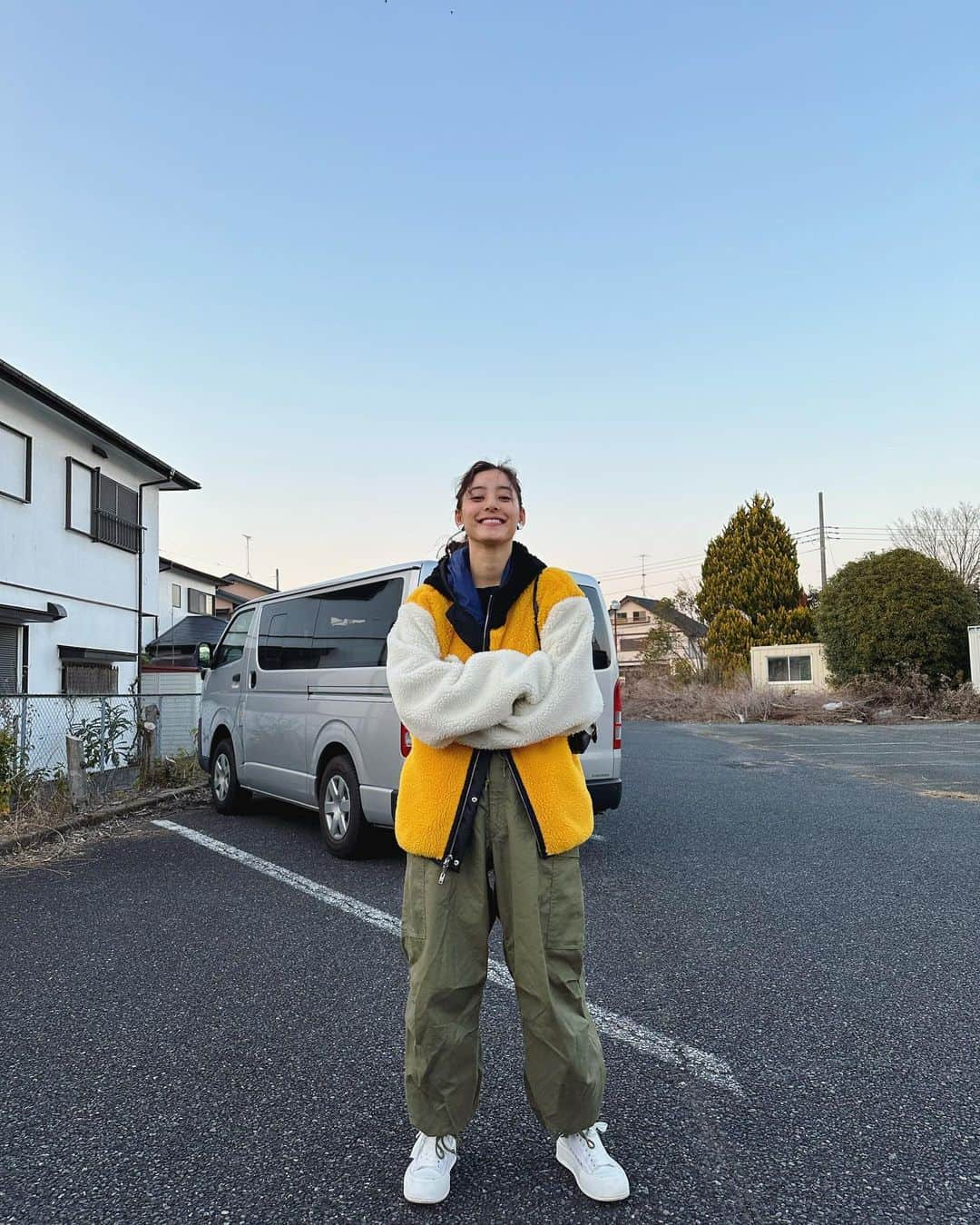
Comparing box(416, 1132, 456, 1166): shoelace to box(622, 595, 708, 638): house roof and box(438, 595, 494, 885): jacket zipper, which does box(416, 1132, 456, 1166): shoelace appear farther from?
box(622, 595, 708, 638): house roof

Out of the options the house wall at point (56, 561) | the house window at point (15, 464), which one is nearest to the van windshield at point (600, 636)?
the house wall at point (56, 561)

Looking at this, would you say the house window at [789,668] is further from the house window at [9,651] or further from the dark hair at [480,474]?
the dark hair at [480,474]

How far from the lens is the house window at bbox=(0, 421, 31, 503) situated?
11.1m

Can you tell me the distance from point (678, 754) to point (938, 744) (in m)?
4.62

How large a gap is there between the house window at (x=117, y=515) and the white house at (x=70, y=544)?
0.7 inches

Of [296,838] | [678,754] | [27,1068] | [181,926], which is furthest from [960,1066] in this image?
[678,754]

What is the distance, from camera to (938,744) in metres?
14.0

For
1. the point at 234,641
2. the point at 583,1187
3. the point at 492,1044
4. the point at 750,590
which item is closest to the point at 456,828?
the point at 583,1187

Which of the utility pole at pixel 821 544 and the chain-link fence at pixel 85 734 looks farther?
the utility pole at pixel 821 544

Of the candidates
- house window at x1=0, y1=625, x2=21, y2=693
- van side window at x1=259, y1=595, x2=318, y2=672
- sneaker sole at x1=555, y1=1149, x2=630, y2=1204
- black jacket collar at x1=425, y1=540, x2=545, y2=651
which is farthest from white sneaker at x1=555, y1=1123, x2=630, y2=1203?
house window at x1=0, y1=625, x2=21, y2=693

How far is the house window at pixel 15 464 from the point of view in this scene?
36.4 ft

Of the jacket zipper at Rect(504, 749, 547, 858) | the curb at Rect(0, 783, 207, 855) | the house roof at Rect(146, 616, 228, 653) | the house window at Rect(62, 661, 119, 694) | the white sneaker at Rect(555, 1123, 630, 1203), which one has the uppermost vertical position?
the house roof at Rect(146, 616, 228, 653)

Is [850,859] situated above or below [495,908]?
below

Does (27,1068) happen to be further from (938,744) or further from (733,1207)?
(938,744)
